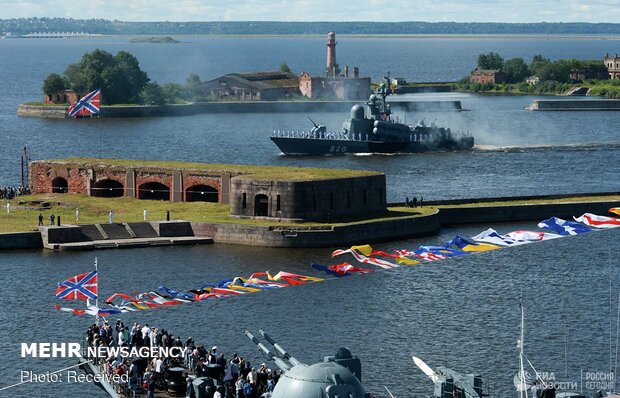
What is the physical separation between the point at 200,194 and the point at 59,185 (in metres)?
11.5

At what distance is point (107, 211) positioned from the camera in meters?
91.1

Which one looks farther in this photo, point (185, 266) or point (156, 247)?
point (156, 247)

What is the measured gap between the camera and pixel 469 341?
193 ft


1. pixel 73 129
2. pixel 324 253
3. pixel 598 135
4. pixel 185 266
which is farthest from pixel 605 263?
pixel 73 129

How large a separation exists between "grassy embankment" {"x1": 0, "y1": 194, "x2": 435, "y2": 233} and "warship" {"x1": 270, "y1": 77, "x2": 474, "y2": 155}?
1906 inches

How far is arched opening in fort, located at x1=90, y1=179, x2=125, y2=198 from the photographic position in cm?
9881

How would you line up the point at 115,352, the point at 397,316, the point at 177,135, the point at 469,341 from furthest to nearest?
the point at 177,135 < the point at 397,316 < the point at 469,341 < the point at 115,352

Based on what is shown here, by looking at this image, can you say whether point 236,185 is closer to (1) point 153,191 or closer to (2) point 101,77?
(1) point 153,191

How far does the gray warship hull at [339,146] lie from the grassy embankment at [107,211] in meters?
48.3

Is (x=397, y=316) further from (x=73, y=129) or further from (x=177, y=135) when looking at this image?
(x=73, y=129)

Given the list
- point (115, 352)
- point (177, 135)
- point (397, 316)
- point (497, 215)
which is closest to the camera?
point (115, 352)

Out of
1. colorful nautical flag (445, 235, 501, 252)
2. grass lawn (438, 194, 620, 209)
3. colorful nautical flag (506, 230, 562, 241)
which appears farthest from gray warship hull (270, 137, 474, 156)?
colorful nautical flag (506, 230, 562, 241)

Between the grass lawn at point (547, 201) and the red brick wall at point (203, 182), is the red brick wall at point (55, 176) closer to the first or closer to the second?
the red brick wall at point (203, 182)

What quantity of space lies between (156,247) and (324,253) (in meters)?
9.95
